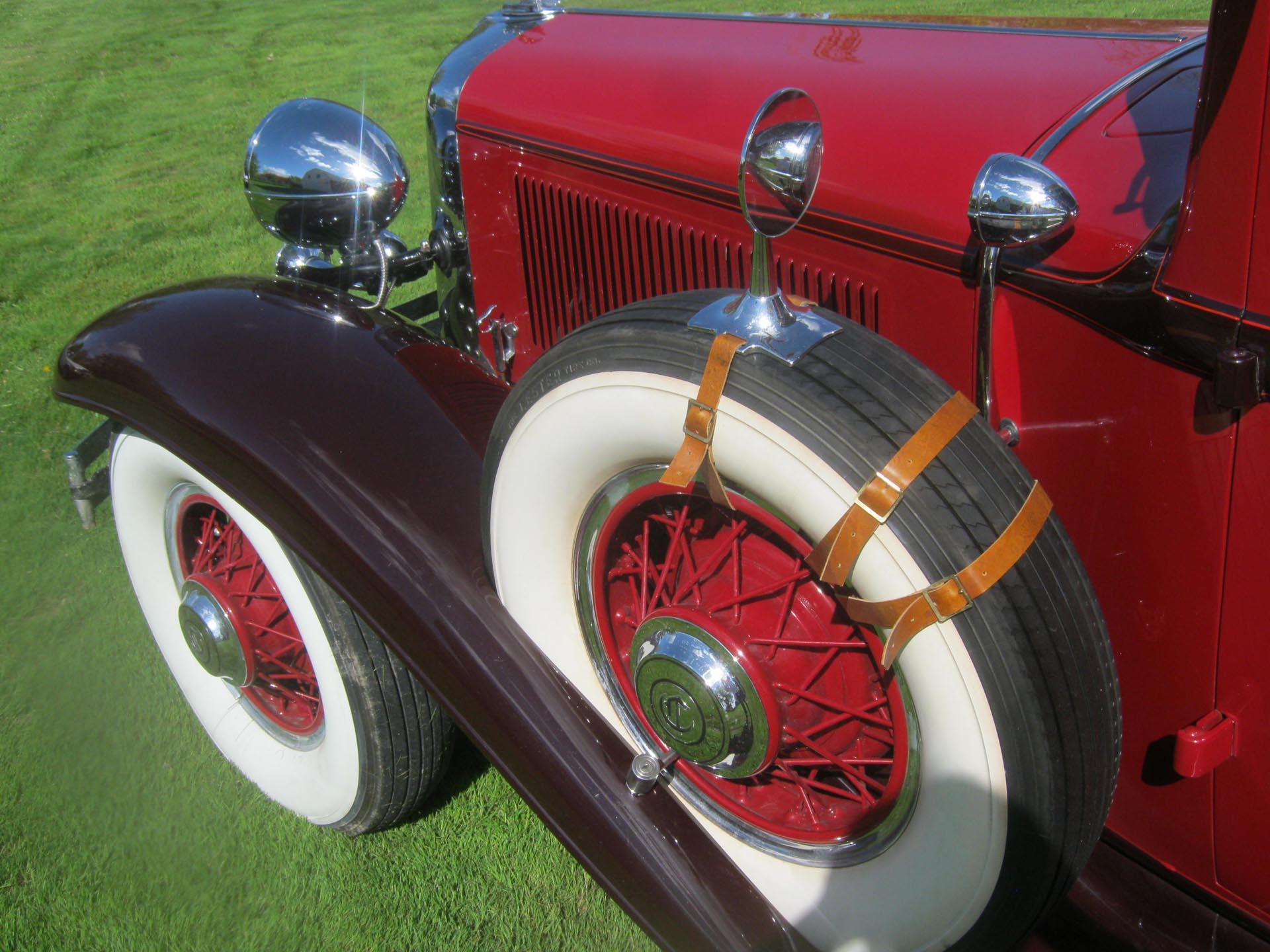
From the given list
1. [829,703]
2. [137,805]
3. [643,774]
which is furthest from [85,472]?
[829,703]

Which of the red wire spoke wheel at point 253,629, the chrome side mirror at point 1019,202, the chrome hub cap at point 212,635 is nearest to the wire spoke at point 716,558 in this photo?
the chrome side mirror at point 1019,202

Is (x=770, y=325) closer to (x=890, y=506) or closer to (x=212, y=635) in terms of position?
(x=890, y=506)

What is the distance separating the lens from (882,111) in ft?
5.19

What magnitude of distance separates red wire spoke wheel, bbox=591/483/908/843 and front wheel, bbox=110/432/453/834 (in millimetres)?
531

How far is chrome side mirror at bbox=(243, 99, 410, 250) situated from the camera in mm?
2131

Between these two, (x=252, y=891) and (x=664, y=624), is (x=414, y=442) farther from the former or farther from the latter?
(x=252, y=891)

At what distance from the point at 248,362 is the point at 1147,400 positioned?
139 centimetres

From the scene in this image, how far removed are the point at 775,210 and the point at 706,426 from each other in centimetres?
27

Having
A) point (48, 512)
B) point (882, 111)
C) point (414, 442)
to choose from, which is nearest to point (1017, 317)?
point (882, 111)

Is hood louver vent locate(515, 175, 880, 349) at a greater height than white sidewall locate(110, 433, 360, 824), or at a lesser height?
greater

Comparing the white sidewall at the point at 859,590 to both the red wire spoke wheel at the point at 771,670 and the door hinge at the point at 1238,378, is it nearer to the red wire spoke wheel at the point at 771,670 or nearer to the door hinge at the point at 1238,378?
the red wire spoke wheel at the point at 771,670

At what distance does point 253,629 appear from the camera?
1959 millimetres

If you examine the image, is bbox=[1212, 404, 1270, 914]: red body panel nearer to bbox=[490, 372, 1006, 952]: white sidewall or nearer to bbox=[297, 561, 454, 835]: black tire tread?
bbox=[490, 372, 1006, 952]: white sidewall

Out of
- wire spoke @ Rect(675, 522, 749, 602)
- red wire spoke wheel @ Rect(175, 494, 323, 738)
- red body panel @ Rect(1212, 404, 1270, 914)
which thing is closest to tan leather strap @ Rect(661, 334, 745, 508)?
wire spoke @ Rect(675, 522, 749, 602)
